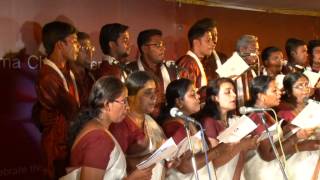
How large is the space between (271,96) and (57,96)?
155 centimetres

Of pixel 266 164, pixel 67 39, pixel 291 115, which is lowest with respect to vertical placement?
pixel 266 164

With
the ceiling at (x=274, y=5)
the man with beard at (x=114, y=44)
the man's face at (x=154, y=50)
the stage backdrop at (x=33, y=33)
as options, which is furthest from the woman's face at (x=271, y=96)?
the ceiling at (x=274, y=5)

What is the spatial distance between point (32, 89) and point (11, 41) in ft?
1.39

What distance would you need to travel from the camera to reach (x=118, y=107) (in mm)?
2791

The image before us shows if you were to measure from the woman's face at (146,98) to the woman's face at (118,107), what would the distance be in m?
0.37

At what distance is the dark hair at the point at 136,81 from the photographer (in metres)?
3.22

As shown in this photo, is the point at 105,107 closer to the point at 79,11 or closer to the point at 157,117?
the point at 157,117

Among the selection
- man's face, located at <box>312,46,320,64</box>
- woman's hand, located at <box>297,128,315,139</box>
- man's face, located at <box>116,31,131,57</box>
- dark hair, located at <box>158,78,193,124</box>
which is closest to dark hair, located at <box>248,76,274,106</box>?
woman's hand, located at <box>297,128,315,139</box>

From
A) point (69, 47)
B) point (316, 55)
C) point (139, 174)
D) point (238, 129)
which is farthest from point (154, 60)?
point (316, 55)

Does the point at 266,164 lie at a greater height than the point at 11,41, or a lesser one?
lesser

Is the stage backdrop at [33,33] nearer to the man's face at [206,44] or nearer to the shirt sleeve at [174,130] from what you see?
the man's face at [206,44]

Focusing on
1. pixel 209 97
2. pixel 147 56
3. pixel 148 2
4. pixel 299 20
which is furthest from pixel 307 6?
pixel 209 97

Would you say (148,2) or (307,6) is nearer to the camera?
(148,2)

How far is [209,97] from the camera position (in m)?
3.68
